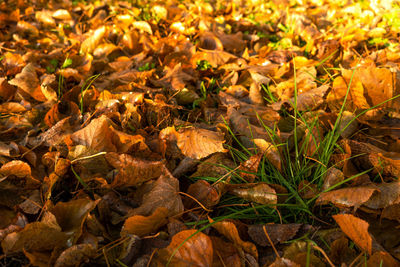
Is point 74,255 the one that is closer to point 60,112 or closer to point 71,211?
point 71,211

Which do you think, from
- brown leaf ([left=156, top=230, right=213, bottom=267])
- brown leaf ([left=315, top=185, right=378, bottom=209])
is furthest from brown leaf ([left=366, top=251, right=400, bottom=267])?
brown leaf ([left=156, top=230, right=213, bottom=267])

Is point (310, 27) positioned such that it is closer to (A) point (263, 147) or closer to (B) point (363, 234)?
(A) point (263, 147)

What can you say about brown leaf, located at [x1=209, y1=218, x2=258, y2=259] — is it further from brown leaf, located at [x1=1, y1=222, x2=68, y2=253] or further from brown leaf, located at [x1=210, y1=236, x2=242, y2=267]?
brown leaf, located at [x1=1, y1=222, x2=68, y2=253]

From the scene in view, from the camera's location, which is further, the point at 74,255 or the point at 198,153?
the point at 198,153

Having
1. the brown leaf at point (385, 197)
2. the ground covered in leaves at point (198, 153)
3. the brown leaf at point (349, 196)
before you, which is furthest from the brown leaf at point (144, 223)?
the brown leaf at point (385, 197)

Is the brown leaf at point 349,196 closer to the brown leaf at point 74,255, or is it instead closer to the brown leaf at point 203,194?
the brown leaf at point 203,194

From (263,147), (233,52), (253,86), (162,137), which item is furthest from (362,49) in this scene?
(162,137)

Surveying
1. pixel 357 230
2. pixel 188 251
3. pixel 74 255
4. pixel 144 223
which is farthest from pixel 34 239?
pixel 357 230
